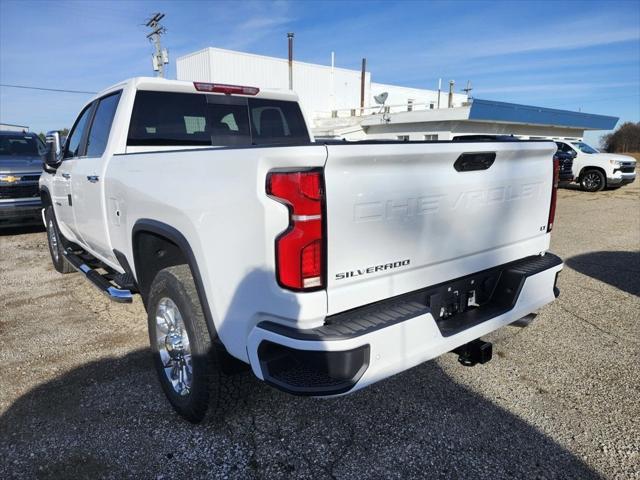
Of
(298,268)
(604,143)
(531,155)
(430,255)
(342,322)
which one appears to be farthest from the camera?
(604,143)

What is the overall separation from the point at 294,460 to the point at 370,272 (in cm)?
114

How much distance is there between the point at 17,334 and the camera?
4.14 m

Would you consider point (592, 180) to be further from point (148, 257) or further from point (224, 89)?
point (148, 257)

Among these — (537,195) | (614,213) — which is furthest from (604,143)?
(537,195)

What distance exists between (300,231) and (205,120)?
94.0 inches

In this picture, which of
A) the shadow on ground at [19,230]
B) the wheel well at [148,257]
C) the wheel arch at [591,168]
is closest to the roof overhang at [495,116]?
the wheel arch at [591,168]

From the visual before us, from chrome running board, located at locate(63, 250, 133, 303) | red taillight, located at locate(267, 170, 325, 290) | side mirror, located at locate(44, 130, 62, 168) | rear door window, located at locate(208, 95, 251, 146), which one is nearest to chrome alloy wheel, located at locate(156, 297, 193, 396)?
chrome running board, located at locate(63, 250, 133, 303)

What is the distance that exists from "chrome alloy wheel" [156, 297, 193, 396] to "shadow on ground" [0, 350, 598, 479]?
0.77ft

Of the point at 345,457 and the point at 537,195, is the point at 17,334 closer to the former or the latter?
the point at 345,457

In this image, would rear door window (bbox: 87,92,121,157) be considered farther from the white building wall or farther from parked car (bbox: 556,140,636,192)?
the white building wall

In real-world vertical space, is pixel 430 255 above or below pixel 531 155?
below

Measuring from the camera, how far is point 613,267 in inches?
245

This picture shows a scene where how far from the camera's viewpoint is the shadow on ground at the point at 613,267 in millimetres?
5469

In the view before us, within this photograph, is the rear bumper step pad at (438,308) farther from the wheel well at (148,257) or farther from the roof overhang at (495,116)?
the roof overhang at (495,116)
